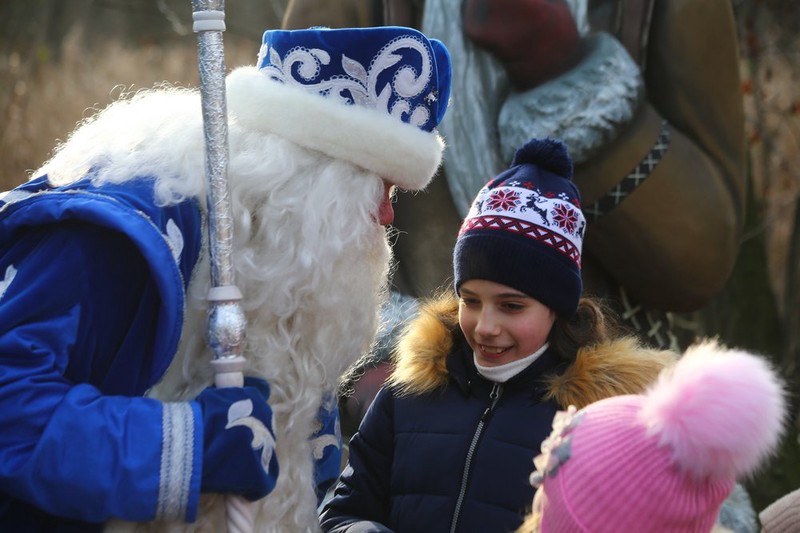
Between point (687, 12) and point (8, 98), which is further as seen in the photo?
point (8, 98)

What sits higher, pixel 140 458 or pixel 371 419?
pixel 140 458

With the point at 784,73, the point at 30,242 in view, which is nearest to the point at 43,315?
the point at 30,242

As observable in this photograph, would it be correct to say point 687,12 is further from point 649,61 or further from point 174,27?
point 174,27

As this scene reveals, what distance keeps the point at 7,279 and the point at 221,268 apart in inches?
13.9

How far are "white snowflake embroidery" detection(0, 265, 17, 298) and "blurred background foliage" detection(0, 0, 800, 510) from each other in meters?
2.18

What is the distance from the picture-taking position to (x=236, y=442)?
1938 mm

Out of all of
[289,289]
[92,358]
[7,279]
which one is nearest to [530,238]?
[289,289]

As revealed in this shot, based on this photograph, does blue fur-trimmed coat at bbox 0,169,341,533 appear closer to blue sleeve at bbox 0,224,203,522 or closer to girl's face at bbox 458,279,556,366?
blue sleeve at bbox 0,224,203,522

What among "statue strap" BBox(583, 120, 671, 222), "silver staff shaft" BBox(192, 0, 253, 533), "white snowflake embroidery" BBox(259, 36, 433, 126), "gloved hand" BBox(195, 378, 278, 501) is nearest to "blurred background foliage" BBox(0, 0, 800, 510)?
"statue strap" BBox(583, 120, 671, 222)

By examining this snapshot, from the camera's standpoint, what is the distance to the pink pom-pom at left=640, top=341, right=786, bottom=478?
5.36ft

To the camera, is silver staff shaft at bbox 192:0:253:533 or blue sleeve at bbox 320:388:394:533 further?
blue sleeve at bbox 320:388:394:533

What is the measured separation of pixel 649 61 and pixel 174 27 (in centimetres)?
240

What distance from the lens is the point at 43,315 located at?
1895 mm

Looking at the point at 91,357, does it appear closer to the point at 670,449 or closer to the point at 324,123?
the point at 324,123
